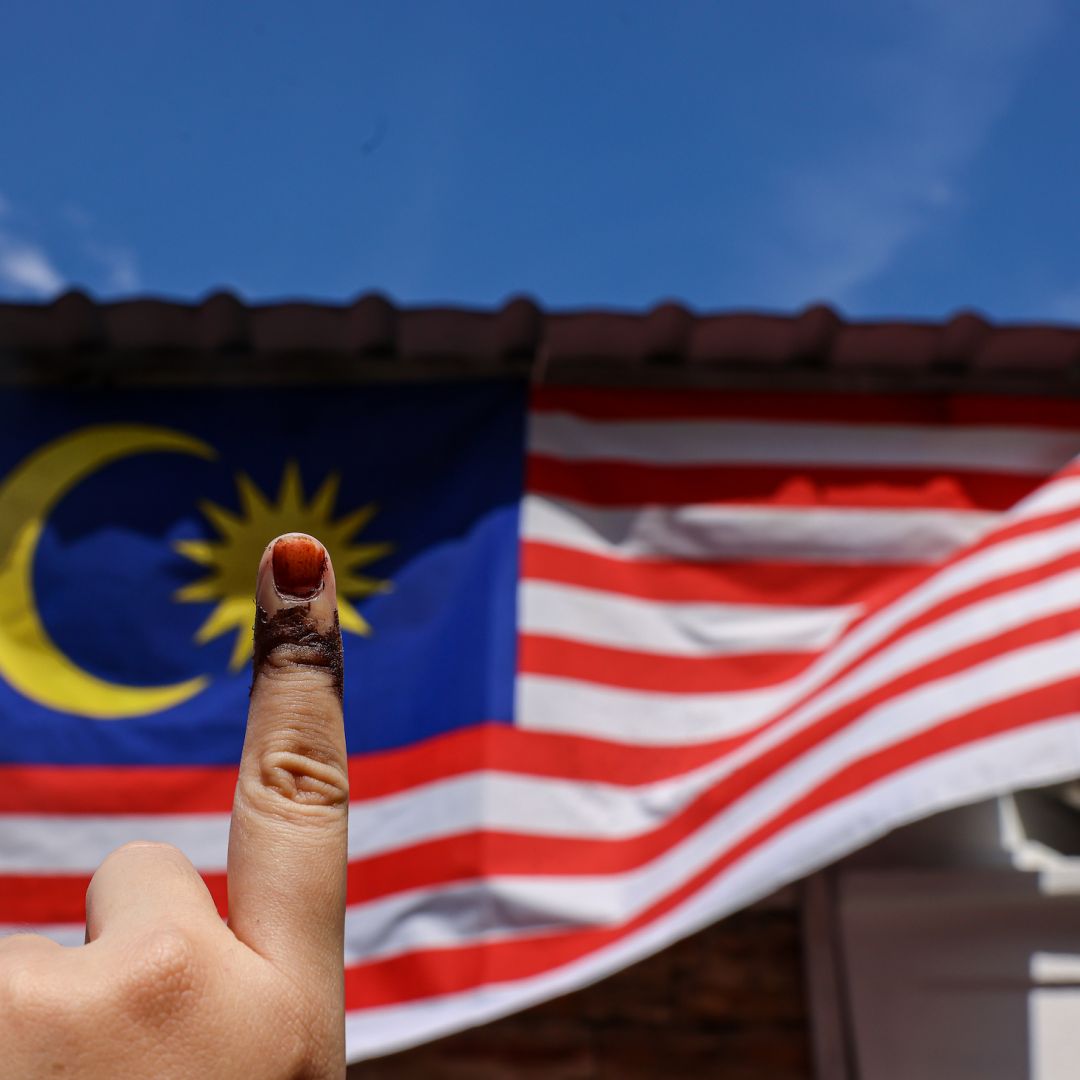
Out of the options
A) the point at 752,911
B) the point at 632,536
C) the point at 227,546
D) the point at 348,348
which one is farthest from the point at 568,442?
the point at 752,911

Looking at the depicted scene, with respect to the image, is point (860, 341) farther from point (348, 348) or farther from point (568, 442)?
point (348, 348)

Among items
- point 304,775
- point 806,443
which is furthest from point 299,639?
point 806,443

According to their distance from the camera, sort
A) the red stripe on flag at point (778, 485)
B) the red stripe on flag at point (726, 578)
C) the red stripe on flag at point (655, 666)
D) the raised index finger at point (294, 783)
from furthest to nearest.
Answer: the red stripe on flag at point (778, 485) → the red stripe on flag at point (726, 578) → the red stripe on flag at point (655, 666) → the raised index finger at point (294, 783)

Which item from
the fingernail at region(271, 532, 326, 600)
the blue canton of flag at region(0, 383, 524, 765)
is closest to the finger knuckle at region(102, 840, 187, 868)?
the fingernail at region(271, 532, 326, 600)

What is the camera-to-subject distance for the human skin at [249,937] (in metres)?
0.97

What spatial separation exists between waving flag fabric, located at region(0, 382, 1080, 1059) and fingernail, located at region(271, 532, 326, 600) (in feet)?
7.94

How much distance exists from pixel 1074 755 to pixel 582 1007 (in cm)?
182

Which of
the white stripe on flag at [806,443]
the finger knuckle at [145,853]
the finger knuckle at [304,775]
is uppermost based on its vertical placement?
the white stripe on flag at [806,443]

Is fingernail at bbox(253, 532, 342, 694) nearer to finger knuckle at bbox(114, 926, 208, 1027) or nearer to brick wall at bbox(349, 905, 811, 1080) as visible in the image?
finger knuckle at bbox(114, 926, 208, 1027)

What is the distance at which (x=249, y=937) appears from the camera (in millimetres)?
1070

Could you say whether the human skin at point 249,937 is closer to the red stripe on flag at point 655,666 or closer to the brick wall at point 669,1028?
the red stripe on flag at point 655,666

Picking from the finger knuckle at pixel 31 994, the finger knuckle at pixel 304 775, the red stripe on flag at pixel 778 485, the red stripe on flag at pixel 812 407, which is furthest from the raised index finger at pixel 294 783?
the red stripe on flag at pixel 812 407

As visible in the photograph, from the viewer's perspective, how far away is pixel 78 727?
4.21 m

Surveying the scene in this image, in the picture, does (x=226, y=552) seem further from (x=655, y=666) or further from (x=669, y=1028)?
(x=669, y=1028)
